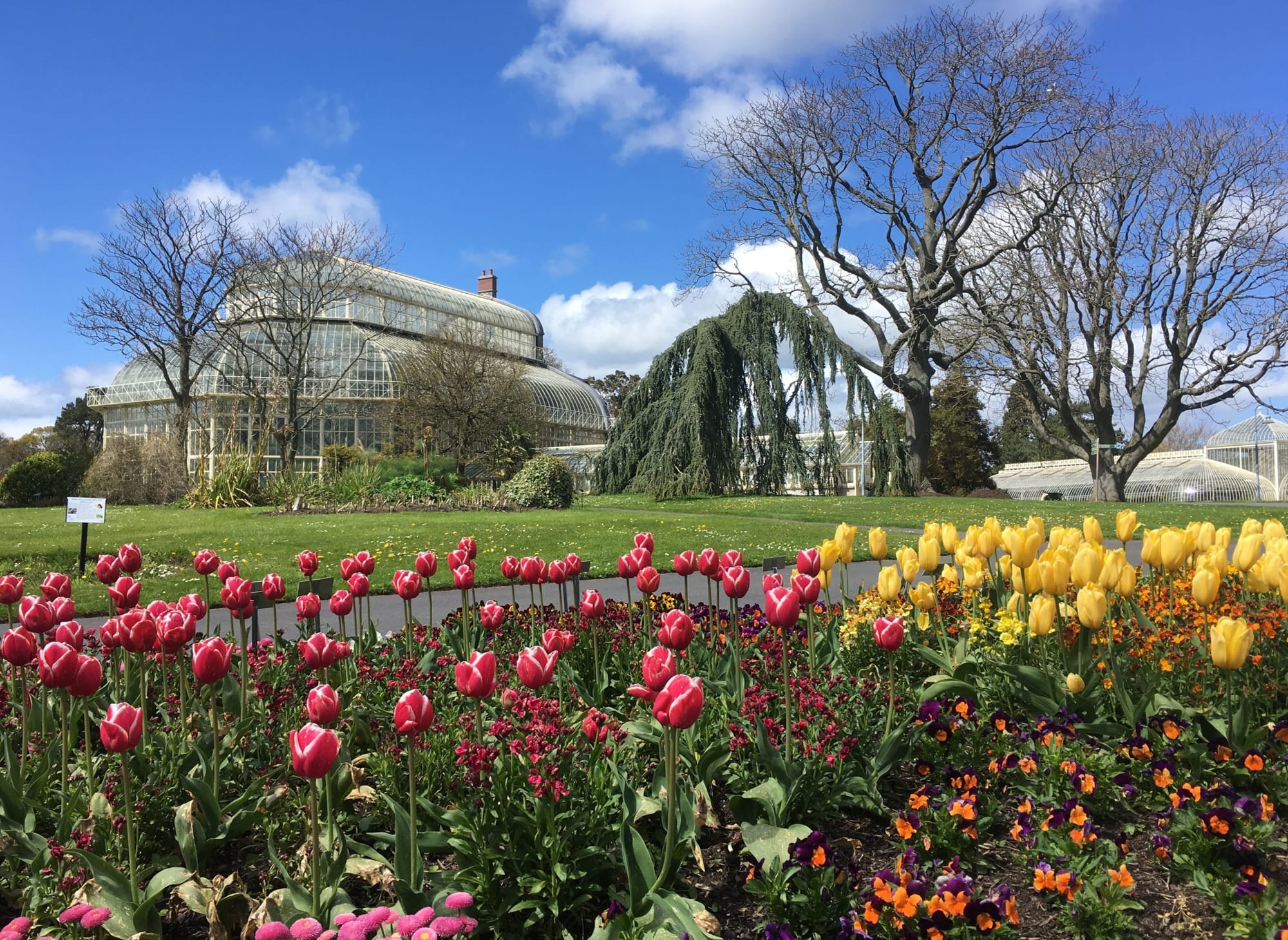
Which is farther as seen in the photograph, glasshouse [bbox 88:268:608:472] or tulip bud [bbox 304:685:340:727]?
glasshouse [bbox 88:268:608:472]

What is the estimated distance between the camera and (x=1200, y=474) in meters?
36.1

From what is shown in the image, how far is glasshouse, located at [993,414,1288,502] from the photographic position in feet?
117

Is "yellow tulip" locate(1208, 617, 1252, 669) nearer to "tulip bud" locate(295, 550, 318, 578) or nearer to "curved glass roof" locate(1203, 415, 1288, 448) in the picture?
"tulip bud" locate(295, 550, 318, 578)

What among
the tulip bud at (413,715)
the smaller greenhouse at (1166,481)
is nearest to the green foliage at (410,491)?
the tulip bud at (413,715)

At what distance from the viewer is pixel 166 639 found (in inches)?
99.6

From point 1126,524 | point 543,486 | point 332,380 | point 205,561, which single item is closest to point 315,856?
point 205,561

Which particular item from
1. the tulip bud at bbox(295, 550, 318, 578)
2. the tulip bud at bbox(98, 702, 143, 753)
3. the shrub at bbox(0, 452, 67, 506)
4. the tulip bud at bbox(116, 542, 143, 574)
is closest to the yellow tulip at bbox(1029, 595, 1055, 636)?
the tulip bud at bbox(98, 702, 143, 753)

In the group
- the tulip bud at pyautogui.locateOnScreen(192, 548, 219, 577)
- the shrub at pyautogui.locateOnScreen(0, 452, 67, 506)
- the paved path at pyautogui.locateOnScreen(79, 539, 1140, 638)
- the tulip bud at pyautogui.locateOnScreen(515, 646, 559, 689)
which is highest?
the shrub at pyautogui.locateOnScreen(0, 452, 67, 506)

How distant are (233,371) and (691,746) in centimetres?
3670

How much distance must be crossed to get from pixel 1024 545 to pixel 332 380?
36.2 meters

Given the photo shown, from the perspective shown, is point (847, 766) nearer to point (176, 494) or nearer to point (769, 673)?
point (769, 673)

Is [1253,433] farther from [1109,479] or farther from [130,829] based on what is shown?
[130,829]

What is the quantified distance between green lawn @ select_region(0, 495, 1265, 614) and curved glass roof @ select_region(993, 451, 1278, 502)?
1933cm

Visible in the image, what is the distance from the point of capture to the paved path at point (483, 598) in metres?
6.64
